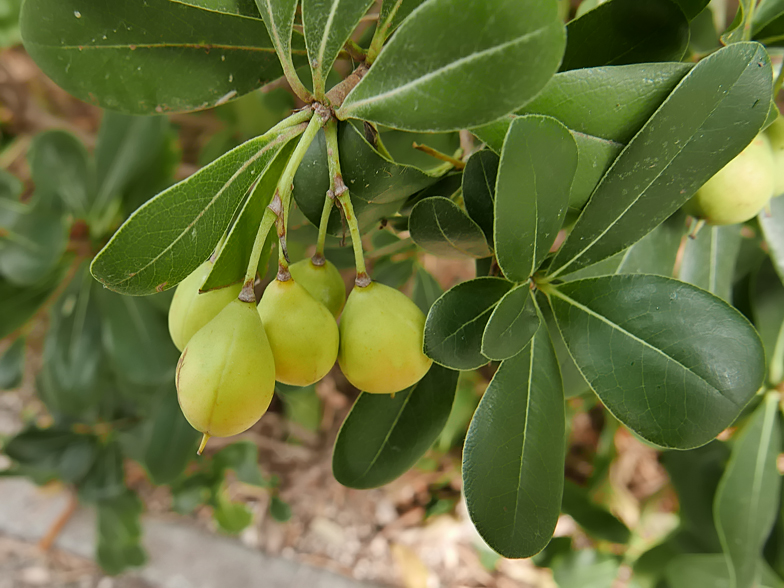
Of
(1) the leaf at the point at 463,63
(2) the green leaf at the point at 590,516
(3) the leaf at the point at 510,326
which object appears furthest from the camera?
(2) the green leaf at the point at 590,516

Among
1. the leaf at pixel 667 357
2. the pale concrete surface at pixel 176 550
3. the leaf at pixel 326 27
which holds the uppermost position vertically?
the leaf at pixel 326 27

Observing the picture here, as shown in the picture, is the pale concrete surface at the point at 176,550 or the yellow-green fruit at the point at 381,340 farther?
the pale concrete surface at the point at 176,550

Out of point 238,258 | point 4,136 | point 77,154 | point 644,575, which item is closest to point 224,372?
point 238,258

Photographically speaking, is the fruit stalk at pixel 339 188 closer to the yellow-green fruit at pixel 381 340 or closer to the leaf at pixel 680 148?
the yellow-green fruit at pixel 381 340

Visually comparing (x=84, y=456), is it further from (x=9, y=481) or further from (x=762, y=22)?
(x=762, y=22)

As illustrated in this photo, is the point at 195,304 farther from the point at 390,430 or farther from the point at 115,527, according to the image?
the point at 115,527

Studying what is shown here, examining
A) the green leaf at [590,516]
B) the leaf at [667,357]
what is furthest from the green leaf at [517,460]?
the green leaf at [590,516]
